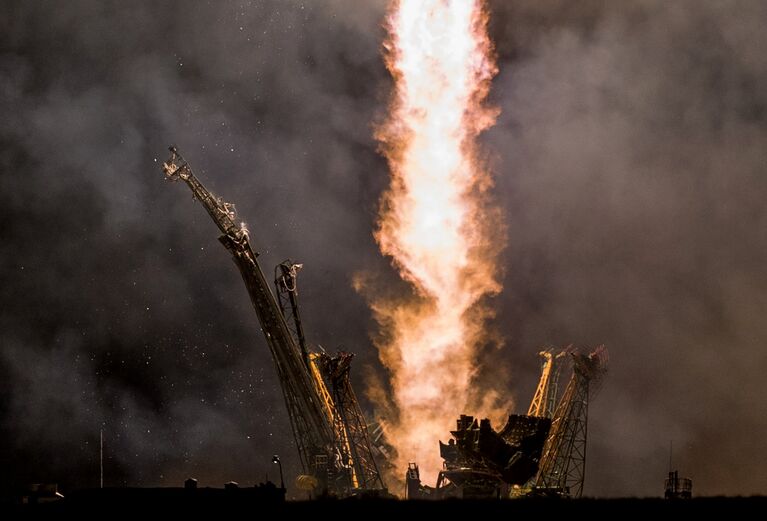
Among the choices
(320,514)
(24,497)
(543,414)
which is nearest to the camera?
(320,514)

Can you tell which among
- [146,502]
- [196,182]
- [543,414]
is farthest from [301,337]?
[146,502]

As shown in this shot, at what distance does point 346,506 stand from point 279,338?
34037 mm

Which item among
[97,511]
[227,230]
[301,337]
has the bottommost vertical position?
[97,511]

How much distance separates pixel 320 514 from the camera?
8050 centimetres

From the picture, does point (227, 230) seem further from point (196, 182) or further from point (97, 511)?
point (97, 511)

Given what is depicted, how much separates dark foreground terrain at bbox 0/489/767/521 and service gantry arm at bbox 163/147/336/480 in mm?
28567

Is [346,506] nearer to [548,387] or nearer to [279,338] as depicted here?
[279,338]

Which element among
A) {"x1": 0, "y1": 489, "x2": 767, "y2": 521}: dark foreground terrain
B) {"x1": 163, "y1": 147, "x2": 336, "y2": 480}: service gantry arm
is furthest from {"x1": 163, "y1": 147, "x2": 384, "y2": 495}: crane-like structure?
{"x1": 0, "y1": 489, "x2": 767, "y2": 521}: dark foreground terrain

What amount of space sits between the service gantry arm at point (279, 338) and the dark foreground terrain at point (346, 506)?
28.6 metres

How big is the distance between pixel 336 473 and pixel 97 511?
3399 centimetres

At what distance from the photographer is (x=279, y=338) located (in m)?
113

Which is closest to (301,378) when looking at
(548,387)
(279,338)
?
(279,338)

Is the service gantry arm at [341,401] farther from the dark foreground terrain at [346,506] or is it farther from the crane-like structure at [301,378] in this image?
the dark foreground terrain at [346,506]

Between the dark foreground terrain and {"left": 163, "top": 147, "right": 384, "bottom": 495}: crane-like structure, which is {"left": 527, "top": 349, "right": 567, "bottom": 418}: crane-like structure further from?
the dark foreground terrain
